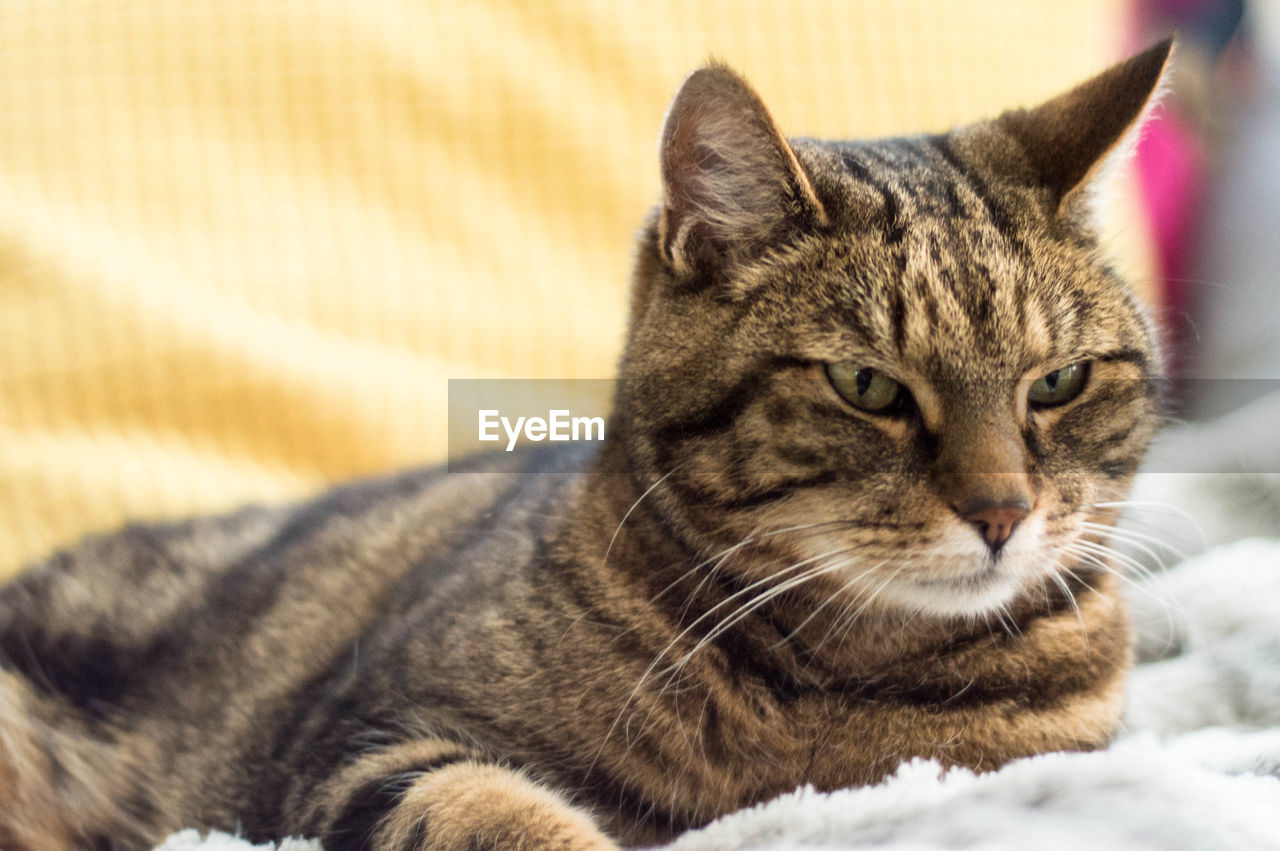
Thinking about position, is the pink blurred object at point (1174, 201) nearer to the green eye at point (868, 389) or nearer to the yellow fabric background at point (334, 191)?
the yellow fabric background at point (334, 191)

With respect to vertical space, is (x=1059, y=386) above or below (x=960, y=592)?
above

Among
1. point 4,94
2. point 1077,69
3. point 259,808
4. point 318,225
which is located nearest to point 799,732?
point 259,808

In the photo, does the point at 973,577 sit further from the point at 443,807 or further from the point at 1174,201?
the point at 1174,201

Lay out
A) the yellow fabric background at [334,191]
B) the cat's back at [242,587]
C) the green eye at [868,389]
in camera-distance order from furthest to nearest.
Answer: the yellow fabric background at [334,191] → the cat's back at [242,587] → the green eye at [868,389]

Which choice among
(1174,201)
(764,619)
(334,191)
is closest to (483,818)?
(764,619)

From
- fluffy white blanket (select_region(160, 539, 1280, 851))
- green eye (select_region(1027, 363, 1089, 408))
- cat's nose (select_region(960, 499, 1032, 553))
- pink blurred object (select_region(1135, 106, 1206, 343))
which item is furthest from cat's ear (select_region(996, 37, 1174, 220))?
pink blurred object (select_region(1135, 106, 1206, 343))

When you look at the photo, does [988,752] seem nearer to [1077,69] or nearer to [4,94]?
[1077,69]

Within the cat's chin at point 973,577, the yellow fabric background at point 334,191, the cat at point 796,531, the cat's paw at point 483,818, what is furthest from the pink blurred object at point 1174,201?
the cat's paw at point 483,818
